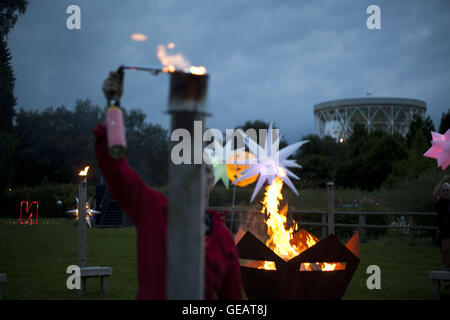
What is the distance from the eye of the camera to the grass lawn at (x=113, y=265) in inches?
295

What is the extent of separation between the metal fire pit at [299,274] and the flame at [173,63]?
3343 mm

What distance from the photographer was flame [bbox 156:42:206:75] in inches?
77.2

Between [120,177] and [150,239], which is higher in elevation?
[120,177]

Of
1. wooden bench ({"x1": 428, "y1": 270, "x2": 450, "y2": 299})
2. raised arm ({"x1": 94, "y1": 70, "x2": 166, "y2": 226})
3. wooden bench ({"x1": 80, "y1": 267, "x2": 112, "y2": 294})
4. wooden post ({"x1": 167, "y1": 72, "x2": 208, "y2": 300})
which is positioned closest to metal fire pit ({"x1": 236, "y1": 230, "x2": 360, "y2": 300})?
wooden bench ({"x1": 428, "y1": 270, "x2": 450, "y2": 299})

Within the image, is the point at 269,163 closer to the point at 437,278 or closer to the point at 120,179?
the point at 437,278

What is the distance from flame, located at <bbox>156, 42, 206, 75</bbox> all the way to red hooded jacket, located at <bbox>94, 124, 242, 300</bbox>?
1.65 ft

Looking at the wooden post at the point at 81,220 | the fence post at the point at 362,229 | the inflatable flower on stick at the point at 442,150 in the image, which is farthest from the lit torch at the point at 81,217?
the fence post at the point at 362,229

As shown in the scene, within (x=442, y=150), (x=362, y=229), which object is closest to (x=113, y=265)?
(x=442, y=150)

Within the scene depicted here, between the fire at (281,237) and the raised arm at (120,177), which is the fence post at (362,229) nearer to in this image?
the fire at (281,237)

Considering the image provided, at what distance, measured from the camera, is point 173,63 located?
6.84ft

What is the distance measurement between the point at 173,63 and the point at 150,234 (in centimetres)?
89

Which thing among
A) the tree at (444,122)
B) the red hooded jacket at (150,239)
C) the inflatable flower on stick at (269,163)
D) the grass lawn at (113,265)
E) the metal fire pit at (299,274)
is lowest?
the grass lawn at (113,265)

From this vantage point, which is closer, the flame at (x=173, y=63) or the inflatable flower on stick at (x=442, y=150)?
the flame at (x=173, y=63)
